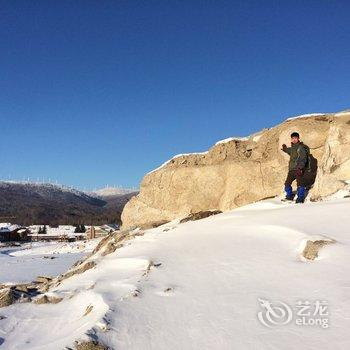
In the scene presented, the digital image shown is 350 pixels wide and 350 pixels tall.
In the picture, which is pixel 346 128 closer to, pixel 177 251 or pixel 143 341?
pixel 177 251

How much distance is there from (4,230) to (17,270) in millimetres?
42551

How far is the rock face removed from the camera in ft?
53.5

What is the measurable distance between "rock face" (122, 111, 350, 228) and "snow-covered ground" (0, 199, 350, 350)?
6.10 metres

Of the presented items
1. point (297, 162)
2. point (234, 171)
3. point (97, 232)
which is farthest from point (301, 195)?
point (97, 232)

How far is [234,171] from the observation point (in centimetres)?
1764

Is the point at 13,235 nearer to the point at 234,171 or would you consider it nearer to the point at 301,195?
the point at 234,171

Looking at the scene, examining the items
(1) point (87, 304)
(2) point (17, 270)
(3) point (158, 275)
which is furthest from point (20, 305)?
(2) point (17, 270)

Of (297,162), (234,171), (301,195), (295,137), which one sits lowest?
(301,195)

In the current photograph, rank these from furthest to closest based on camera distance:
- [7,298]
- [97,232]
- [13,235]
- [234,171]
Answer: [13,235]
[97,232]
[234,171]
[7,298]

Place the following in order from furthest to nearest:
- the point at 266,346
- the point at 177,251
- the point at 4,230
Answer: the point at 4,230 → the point at 177,251 → the point at 266,346

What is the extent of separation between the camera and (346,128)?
14.7m

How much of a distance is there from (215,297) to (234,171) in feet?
36.9

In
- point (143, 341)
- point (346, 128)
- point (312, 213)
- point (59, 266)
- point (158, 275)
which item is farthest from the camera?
point (59, 266)

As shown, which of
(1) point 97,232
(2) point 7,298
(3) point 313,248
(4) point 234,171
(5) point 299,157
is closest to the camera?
(3) point 313,248
